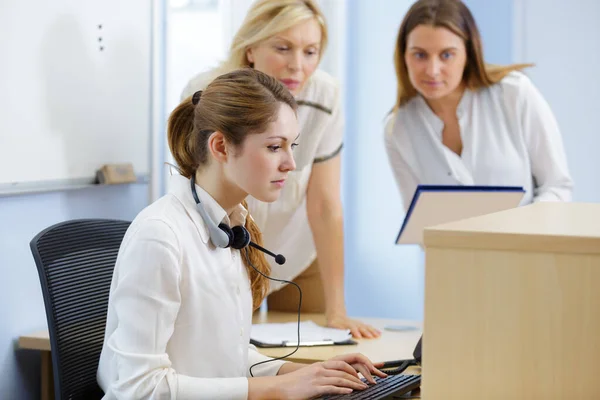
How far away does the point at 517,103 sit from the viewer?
7.57ft

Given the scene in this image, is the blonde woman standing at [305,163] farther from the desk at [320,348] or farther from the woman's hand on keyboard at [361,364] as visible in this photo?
the woman's hand on keyboard at [361,364]

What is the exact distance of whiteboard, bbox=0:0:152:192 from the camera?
1.97 m

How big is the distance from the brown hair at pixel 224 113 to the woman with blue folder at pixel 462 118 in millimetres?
921

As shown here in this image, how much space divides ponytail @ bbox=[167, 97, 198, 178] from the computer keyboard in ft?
1.51

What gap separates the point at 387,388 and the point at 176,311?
13.9 inches

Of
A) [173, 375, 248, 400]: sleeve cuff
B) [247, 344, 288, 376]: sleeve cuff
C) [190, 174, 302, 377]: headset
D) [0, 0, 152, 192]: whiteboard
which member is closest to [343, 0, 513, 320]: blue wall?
[0, 0, 152, 192]: whiteboard

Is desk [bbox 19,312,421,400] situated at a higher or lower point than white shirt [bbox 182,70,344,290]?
lower

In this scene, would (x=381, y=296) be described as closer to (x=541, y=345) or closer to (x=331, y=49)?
(x=331, y=49)

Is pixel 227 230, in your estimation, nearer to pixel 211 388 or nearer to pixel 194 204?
pixel 194 204

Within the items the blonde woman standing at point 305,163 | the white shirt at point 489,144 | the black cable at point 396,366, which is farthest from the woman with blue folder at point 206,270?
the white shirt at point 489,144

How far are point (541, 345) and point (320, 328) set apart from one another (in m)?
1.12

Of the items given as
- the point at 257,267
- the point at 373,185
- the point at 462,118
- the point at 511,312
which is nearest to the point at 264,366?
the point at 257,267

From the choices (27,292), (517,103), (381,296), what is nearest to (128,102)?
(27,292)

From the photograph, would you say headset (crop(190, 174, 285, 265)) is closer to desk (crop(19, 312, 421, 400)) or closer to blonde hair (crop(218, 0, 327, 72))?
desk (crop(19, 312, 421, 400))
